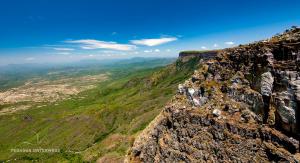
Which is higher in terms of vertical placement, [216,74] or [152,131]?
[216,74]

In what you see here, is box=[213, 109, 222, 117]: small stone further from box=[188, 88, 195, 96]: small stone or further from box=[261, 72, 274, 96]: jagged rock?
box=[261, 72, 274, 96]: jagged rock

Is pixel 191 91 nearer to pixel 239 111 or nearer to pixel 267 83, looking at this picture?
pixel 239 111

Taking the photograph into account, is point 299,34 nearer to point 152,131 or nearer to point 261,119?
point 261,119

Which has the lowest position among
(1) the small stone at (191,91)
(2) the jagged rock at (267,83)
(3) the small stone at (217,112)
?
(3) the small stone at (217,112)

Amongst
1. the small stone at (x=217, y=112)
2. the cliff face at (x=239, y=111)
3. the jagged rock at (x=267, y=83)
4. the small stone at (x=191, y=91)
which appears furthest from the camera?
the small stone at (x=191, y=91)

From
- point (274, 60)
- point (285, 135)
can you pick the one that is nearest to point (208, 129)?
point (285, 135)

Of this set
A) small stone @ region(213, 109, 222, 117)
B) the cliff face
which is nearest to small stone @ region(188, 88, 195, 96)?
the cliff face

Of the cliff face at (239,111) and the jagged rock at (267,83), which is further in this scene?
the jagged rock at (267,83)

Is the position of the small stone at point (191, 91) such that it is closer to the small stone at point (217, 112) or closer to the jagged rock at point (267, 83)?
the small stone at point (217, 112)

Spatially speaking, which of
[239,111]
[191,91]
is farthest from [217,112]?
[191,91]

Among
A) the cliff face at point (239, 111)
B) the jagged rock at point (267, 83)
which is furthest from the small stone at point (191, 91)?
the jagged rock at point (267, 83)
